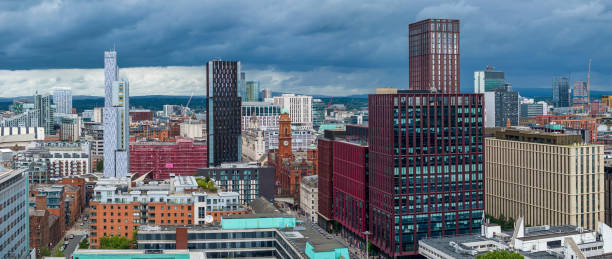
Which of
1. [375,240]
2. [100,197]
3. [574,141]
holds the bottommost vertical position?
[375,240]

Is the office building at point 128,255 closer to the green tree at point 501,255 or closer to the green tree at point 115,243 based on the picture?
the green tree at point 115,243

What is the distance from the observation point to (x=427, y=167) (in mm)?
158000

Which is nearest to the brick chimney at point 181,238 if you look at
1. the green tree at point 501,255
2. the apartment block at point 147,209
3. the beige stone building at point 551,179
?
the apartment block at point 147,209

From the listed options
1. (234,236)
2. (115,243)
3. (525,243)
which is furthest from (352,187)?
(115,243)

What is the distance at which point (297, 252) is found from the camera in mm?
118125

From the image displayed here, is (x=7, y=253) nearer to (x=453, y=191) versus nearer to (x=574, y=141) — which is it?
(x=453, y=191)

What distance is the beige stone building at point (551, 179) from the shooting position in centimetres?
16550

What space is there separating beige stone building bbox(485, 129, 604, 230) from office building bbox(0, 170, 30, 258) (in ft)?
382

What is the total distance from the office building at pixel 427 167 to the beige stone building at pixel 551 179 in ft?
68.6

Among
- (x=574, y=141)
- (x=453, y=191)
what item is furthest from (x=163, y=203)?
(x=574, y=141)

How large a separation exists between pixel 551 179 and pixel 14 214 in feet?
388

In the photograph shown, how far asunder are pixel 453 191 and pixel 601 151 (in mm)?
37779

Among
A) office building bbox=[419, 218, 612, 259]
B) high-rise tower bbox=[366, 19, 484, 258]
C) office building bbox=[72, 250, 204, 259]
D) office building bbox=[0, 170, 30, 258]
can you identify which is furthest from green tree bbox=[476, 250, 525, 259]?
office building bbox=[0, 170, 30, 258]

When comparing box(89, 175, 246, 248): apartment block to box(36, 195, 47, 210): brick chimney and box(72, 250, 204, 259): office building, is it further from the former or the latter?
box(72, 250, 204, 259): office building
